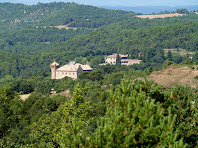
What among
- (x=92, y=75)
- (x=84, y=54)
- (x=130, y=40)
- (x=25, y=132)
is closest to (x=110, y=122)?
(x=25, y=132)

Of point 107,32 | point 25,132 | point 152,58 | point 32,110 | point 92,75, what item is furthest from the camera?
point 107,32

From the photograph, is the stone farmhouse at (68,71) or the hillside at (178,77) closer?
the hillside at (178,77)

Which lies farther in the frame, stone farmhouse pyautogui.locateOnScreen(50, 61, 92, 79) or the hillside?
stone farmhouse pyautogui.locateOnScreen(50, 61, 92, 79)

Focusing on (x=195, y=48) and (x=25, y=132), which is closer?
(x=25, y=132)

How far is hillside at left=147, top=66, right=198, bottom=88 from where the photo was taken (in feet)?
170

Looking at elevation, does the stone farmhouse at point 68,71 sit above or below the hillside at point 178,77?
below

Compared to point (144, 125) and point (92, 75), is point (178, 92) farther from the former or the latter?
point (92, 75)

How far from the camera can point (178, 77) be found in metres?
55.2

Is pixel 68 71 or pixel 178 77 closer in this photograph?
pixel 178 77

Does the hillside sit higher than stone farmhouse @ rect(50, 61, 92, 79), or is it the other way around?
the hillside

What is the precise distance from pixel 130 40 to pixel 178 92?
5596 inches

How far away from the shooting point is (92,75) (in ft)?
252

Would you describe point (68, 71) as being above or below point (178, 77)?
below

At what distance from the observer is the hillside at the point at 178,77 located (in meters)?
51.7
